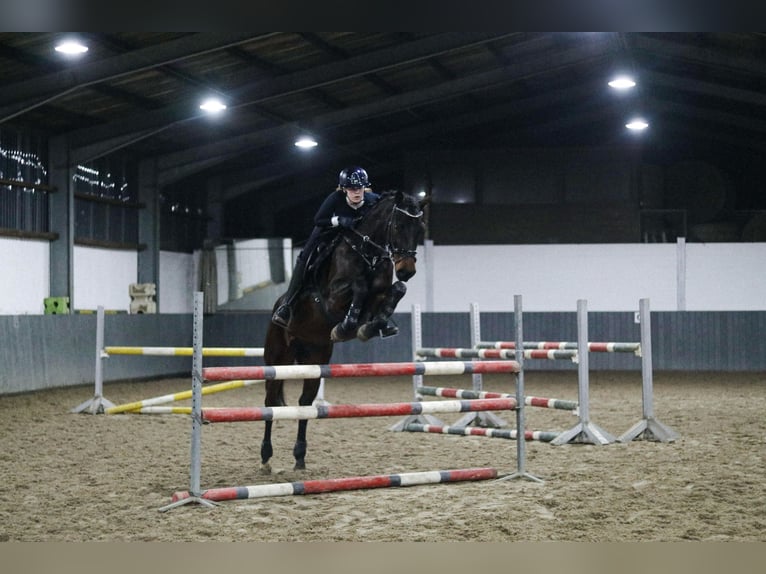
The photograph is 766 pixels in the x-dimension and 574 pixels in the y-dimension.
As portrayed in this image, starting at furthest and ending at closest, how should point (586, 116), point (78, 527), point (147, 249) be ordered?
point (586, 116)
point (147, 249)
point (78, 527)

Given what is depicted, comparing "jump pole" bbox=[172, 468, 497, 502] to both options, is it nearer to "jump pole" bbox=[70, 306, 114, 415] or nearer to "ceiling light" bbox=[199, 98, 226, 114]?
"jump pole" bbox=[70, 306, 114, 415]

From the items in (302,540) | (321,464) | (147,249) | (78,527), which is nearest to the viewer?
(302,540)

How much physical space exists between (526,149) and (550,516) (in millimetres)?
18302

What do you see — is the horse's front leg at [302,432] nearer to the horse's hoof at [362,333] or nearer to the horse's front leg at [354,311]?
the horse's front leg at [354,311]

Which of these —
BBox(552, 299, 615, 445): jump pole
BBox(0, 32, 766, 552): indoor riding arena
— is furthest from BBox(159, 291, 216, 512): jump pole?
BBox(552, 299, 615, 445): jump pole

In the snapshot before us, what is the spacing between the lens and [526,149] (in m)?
22.8

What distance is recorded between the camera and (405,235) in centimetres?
603

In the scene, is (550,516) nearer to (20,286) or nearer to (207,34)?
(207,34)

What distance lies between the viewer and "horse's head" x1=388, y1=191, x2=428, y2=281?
5.97 metres

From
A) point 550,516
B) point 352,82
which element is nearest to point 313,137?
point 352,82

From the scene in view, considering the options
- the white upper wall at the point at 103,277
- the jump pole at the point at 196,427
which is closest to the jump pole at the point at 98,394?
the white upper wall at the point at 103,277

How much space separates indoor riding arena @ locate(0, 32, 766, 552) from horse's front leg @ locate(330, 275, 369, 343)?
18 mm

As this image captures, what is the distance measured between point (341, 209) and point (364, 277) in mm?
581

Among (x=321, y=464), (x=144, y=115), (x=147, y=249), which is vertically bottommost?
(x=321, y=464)
